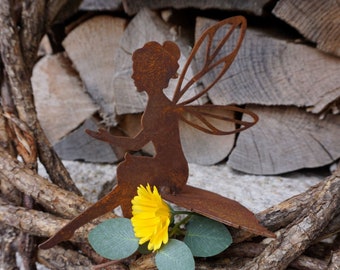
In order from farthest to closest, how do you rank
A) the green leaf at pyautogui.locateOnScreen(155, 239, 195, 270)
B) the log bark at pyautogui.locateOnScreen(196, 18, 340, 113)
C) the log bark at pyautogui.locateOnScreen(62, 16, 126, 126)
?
1. the log bark at pyautogui.locateOnScreen(62, 16, 126, 126)
2. the log bark at pyautogui.locateOnScreen(196, 18, 340, 113)
3. the green leaf at pyautogui.locateOnScreen(155, 239, 195, 270)

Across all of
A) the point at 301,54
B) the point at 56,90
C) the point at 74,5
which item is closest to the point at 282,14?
the point at 301,54

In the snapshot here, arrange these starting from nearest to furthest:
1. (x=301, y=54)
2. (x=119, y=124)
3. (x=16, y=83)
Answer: (x=16, y=83), (x=301, y=54), (x=119, y=124)

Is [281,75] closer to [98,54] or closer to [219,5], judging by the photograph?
[219,5]

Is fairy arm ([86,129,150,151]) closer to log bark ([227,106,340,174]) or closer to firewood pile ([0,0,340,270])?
firewood pile ([0,0,340,270])

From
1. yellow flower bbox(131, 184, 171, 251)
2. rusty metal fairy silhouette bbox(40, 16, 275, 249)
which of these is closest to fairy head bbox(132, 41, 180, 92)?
rusty metal fairy silhouette bbox(40, 16, 275, 249)

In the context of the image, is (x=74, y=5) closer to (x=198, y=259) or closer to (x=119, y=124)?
(x=119, y=124)

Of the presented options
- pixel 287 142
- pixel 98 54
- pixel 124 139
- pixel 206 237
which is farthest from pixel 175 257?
pixel 98 54

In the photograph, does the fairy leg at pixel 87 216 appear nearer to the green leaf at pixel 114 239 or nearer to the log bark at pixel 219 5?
the green leaf at pixel 114 239

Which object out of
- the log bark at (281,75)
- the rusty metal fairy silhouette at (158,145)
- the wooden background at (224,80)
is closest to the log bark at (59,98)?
the wooden background at (224,80)
